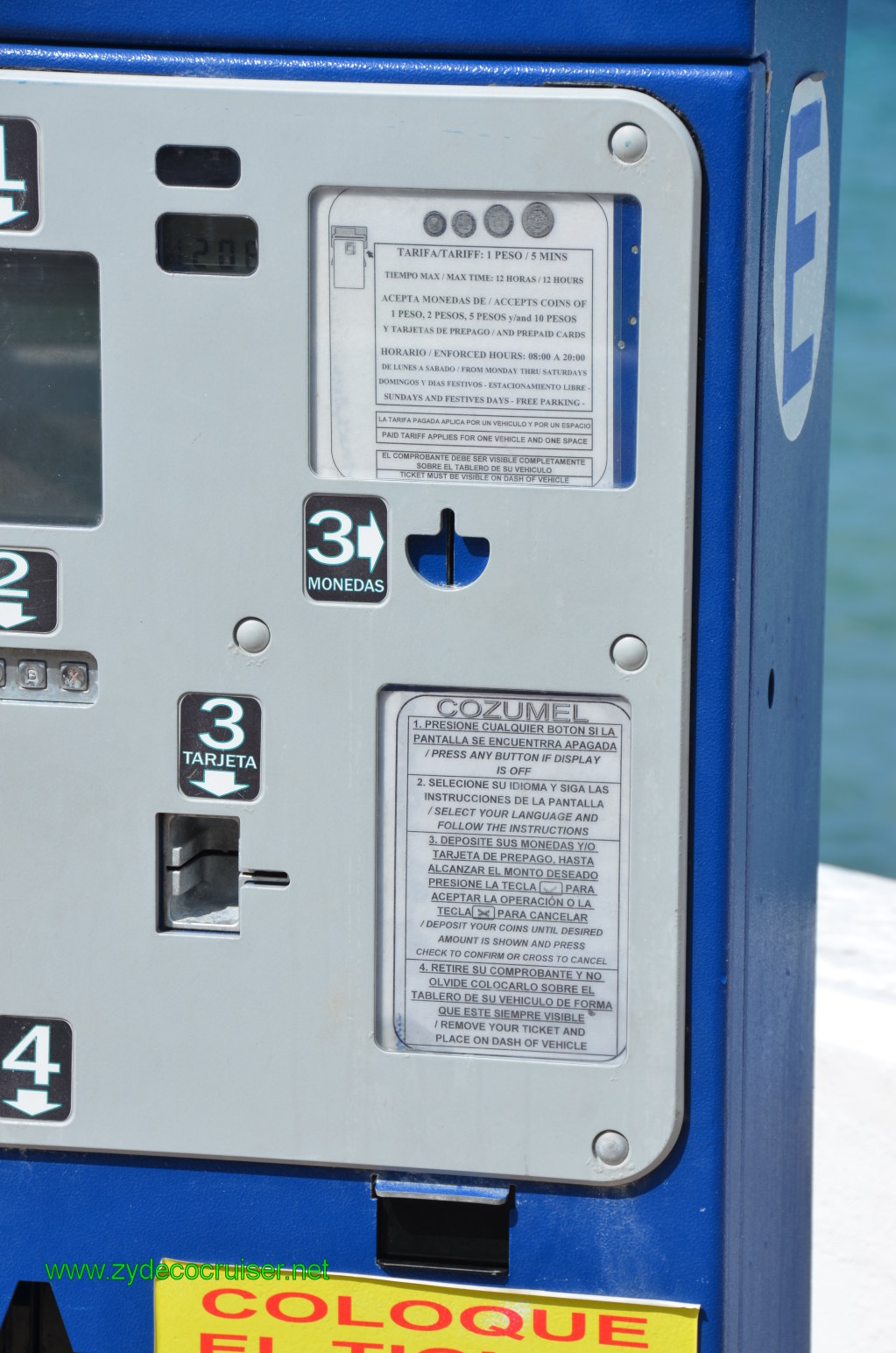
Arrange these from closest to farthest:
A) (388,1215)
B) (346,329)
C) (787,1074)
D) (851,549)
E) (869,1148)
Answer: (346,329)
(388,1215)
(787,1074)
(869,1148)
(851,549)

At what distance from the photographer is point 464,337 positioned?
1.36 metres

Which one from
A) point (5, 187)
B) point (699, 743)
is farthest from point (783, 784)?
point (5, 187)

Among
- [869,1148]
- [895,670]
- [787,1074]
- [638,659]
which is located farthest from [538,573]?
[895,670]

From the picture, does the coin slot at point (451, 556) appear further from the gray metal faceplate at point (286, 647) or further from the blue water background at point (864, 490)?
the blue water background at point (864, 490)

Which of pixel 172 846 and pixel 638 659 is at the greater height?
pixel 638 659

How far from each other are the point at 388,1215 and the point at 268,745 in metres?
0.45

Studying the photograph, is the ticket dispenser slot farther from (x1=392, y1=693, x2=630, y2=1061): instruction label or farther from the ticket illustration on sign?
the ticket illustration on sign

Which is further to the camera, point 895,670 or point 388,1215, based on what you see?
point 895,670

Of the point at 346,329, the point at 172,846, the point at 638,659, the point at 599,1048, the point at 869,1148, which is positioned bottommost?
the point at 869,1148

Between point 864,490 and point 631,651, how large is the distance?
8.94m

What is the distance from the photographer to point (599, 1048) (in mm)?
1424

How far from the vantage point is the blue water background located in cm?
812

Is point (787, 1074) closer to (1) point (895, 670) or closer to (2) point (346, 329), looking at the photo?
(2) point (346, 329)

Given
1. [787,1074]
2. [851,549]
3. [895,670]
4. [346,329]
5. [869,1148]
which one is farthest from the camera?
[851,549]
